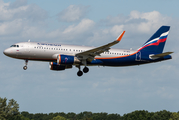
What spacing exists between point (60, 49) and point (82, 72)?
24.9ft

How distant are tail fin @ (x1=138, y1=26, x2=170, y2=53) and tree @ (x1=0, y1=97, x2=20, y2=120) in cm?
8743

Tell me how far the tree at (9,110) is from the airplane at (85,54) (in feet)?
265

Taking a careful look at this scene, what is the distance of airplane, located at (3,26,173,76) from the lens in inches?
2229

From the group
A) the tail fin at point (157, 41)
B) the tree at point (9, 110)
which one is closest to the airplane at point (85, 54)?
the tail fin at point (157, 41)

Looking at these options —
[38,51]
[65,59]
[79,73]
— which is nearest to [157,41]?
[79,73]

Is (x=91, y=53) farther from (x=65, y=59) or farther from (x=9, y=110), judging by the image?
(x=9, y=110)

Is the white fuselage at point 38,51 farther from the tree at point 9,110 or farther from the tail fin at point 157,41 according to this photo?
the tree at point 9,110

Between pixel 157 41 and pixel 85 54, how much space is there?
1669 centimetres

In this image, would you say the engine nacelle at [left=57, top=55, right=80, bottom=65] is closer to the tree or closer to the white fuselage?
the white fuselage

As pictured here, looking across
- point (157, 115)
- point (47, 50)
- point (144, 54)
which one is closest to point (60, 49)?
point (47, 50)

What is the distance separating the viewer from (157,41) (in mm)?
66188

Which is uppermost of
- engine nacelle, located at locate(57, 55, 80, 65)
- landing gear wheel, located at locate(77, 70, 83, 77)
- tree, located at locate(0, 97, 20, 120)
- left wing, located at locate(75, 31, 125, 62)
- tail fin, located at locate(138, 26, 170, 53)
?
tail fin, located at locate(138, 26, 170, 53)

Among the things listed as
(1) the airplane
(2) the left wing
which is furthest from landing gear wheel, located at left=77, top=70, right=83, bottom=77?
(2) the left wing

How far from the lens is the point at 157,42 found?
66.0m
